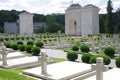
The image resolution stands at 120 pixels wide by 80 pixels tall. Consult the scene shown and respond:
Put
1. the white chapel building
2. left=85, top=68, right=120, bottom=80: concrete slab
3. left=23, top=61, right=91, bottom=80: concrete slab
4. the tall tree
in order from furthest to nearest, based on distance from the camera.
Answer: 1. the tall tree
2. the white chapel building
3. left=23, top=61, right=91, bottom=80: concrete slab
4. left=85, top=68, right=120, bottom=80: concrete slab

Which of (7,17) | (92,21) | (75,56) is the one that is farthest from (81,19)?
(7,17)

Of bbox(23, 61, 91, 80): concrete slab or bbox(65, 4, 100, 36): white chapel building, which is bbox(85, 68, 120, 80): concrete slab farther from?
bbox(65, 4, 100, 36): white chapel building

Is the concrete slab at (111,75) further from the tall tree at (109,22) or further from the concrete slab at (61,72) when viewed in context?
the tall tree at (109,22)

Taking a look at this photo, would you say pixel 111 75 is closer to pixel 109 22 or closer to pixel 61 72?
pixel 61 72

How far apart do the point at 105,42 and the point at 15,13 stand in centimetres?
4737

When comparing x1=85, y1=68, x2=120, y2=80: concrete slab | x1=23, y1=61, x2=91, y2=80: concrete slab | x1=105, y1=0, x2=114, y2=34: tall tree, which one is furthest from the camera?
x1=105, y1=0, x2=114, y2=34: tall tree

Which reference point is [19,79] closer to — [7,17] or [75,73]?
[75,73]

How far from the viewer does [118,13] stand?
39031 millimetres

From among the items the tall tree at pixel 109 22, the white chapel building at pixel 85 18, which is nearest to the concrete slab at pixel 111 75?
the white chapel building at pixel 85 18

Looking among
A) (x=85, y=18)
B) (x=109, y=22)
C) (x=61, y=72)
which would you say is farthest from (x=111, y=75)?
(x=109, y=22)

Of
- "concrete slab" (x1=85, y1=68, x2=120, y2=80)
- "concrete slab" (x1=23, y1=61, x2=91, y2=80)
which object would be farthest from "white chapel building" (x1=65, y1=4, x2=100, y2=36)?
"concrete slab" (x1=85, y1=68, x2=120, y2=80)

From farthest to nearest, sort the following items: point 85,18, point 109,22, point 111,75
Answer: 1. point 109,22
2. point 85,18
3. point 111,75

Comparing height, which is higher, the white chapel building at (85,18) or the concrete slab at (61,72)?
the white chapel building at (85,18)

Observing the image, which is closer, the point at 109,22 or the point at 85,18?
the point at 85,18
